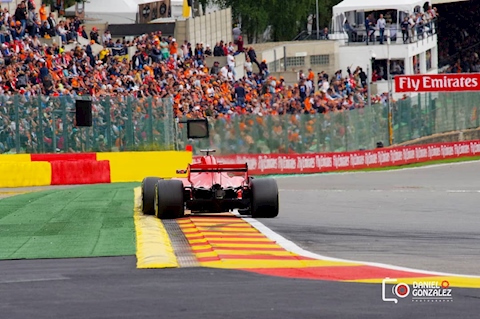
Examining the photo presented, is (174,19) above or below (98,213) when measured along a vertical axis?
above

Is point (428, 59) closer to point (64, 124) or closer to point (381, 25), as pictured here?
point (381, 25)

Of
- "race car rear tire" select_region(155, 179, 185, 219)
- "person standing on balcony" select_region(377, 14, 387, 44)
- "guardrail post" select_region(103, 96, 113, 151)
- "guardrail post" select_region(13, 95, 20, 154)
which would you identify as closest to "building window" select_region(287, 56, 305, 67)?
"person standing on balcony" select_region(377, 14, 387, 44)

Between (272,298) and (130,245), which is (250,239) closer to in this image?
(130,245)

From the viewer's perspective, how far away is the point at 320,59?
177 feet

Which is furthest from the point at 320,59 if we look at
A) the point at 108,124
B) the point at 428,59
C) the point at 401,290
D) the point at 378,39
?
the point at 401,290

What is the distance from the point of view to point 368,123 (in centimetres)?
3997

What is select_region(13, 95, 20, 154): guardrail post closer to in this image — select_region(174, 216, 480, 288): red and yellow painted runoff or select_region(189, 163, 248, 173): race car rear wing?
select_region(189, 163, 248, 173): race car rear wing

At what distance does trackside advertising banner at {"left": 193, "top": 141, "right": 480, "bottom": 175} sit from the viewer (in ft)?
121

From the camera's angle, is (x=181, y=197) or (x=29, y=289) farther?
(x=181, y=197)

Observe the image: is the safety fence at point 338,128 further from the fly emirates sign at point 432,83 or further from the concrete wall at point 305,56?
the concrete wall at point 305,56

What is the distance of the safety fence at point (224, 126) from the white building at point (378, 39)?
8677 mm

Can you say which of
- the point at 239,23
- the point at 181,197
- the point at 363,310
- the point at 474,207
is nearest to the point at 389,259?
the point at 363,310

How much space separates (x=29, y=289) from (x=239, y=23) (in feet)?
183

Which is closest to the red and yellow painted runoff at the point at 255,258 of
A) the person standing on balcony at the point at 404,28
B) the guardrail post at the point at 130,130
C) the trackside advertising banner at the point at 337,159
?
the guardrail post at the point at 130,130
